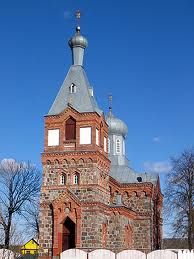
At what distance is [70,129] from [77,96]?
2.96 m

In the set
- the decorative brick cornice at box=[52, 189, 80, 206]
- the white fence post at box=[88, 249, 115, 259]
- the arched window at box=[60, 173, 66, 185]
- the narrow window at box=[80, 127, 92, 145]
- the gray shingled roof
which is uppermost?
the gray shingled roof

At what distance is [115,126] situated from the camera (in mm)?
49812

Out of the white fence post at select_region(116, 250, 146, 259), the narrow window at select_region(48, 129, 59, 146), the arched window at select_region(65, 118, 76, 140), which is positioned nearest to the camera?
the white fence post at select_region(116, 250, 146, 259)

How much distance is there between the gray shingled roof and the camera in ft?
128

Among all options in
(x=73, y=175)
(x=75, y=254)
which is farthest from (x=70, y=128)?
(x=75, y=254)

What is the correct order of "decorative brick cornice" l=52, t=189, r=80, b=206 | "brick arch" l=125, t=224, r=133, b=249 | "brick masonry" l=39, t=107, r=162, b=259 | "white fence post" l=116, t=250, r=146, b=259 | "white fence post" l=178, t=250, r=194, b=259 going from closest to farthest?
"white fence post" l=178, t=250, r=194, b=259, "white fence post" l=116, t=250, r=146, b=259, "brick masonry" l=39, t=107, r=162, b=259, "decorative brick cornice" l=52, t=189, r=80, b=206, "brick arch" l=125, t=224, r=133, b=249

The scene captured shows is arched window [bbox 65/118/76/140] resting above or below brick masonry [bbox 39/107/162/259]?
above

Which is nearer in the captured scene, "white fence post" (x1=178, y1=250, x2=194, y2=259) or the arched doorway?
"white fence post" (x1=178, y1=250, x2=194, y2=259)

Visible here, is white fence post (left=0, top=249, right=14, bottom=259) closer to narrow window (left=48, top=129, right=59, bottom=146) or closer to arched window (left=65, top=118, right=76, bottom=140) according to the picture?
narrow window (left=48, top=129, right=59, bottom=146)

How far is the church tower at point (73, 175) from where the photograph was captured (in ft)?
119

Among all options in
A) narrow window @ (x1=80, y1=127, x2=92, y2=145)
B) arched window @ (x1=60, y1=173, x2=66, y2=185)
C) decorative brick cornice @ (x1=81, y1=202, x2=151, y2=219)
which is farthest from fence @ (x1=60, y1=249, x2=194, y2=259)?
narrow window @ (x1=80, y1=127, x2=92, y2=145)

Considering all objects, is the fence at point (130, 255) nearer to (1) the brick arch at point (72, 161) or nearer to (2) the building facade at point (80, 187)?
(2) the building facade at point (80, 187)

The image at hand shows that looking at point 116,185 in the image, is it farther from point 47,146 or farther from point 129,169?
point 47,146

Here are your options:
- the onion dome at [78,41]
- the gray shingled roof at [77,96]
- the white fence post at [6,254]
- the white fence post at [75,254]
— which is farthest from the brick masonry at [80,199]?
the onion dome at [78,41]
